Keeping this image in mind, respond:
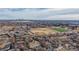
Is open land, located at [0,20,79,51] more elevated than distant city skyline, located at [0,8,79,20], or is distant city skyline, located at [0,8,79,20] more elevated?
distant city skyline, located at [0,8,79,20]

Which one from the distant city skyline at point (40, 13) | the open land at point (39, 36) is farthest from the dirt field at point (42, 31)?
the distant city skyline at point (40, 13)

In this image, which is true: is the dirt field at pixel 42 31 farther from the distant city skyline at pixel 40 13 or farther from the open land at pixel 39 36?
the distant city skyline at pixel 40 13

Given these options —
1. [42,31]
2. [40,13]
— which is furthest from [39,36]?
[40,13]

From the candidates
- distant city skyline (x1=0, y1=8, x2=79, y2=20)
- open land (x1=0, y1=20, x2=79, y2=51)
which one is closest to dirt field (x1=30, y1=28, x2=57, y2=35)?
open land (x1=0, y1=20, x2=79, y2=51)

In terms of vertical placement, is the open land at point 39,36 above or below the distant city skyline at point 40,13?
below

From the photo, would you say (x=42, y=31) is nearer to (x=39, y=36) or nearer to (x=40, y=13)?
(x=39, y=36)

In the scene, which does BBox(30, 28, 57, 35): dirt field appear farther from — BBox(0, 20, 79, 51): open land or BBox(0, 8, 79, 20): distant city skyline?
BBox(0, 8, 79, 20): distant city skyline
